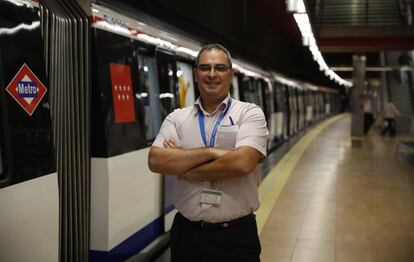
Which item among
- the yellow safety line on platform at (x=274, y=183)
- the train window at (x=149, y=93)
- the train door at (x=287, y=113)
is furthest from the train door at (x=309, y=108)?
the train window at (x=149, y=93)

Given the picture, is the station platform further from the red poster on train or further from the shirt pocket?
the shirt pocket

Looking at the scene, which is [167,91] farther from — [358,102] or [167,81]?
[358,102]

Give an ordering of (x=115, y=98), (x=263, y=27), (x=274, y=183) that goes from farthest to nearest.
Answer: (x=263, y=27) < (x=274, y=183) < (x=115, y=98)

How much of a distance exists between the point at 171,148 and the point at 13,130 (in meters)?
0.78

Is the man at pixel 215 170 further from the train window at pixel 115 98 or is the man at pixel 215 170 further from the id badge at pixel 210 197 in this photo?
the train window at pixel 115 98

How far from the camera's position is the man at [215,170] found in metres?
2.22

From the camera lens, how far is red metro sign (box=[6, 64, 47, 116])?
2.38 m

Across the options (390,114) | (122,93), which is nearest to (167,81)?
(122,93)

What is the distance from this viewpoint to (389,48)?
13508 mm

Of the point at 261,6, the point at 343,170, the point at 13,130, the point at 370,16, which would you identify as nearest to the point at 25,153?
the point at 13,130

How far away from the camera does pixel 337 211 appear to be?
20.7 feet

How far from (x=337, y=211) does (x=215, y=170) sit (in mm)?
4551

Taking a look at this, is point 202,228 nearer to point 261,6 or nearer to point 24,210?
point 24,210

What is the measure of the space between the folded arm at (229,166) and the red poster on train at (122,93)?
1.47m
